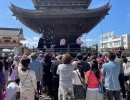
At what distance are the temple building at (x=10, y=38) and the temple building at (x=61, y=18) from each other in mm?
16599

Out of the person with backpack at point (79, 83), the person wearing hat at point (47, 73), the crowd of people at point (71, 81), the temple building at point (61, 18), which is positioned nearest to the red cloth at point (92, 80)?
the crowd of people at point (71, 81)

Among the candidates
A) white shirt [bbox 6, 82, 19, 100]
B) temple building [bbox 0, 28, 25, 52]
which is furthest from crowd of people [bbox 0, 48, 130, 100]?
temple building [bbox 0, 28, 25, 52]

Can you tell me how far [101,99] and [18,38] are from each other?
4119 cm

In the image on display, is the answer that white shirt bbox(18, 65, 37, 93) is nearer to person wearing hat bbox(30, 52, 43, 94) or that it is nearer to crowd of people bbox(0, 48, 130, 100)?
crowd of people bbox(0, 48, 130, 100)

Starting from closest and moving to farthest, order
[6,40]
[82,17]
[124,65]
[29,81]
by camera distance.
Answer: [29,81], [124,65], [82,17], [6,40]

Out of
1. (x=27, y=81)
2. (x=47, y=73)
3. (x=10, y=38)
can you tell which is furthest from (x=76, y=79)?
(x=10, y=38)

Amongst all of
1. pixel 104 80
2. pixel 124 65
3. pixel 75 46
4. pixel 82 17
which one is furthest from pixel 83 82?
pixel 75 46

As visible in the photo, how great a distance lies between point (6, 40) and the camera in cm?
4388

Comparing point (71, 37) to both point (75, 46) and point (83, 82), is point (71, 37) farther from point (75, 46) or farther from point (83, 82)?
point (83, 82)

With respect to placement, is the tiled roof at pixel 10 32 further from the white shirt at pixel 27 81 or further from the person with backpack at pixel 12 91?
the white shirt at pixel 27 81

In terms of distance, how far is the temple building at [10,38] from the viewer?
4141 centimetres

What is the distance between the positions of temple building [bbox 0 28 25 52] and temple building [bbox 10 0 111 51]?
1660 centimetres

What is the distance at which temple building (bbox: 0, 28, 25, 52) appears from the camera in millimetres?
41406

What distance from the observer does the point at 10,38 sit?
44.4 metres
